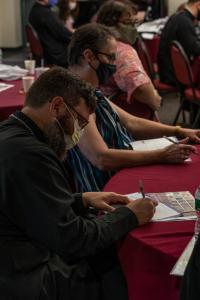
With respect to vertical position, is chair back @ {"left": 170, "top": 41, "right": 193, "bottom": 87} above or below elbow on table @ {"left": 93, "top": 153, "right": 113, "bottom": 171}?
below

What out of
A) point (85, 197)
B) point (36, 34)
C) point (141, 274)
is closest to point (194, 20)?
point (36, 34)

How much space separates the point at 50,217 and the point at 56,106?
34 centimetres

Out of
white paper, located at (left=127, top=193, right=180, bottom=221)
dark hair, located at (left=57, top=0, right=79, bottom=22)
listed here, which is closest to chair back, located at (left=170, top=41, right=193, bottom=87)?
dark hair, located at (left=57, top=0, right=79, bottom=22)

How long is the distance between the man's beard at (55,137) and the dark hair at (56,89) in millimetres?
75

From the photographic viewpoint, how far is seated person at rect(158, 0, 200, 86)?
18.3ft

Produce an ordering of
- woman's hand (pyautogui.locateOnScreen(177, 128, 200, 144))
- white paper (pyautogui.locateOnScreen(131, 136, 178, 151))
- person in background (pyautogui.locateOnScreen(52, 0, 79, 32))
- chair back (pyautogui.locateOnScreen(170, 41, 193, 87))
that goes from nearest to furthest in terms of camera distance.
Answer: white paper (pyautogui.locateOnScreen(131, 136, 178, 151))
woman's hand (pyautogui.locateOnScreen(177, 128, 200, 144))
chair back (pyautogui.locateOnScreen(170, 41, 193, 87))
person in background (pyautogui.locateOnScreen(52, 0, 79, 32))

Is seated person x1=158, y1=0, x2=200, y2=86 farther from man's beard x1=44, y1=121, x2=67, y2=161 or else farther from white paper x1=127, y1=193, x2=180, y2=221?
man's beard x1=44, y1=121, x2=67, y2=161

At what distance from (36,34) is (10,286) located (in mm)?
4987

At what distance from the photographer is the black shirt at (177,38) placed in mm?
5570

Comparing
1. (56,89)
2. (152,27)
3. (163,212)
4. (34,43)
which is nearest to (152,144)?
(163,212)

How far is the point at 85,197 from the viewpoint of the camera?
2.03 metres

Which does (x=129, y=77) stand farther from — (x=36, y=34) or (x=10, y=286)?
(x=36, y=34)

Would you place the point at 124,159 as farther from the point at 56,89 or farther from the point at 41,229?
the point at 41,229

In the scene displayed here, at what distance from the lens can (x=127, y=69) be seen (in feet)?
11.6
